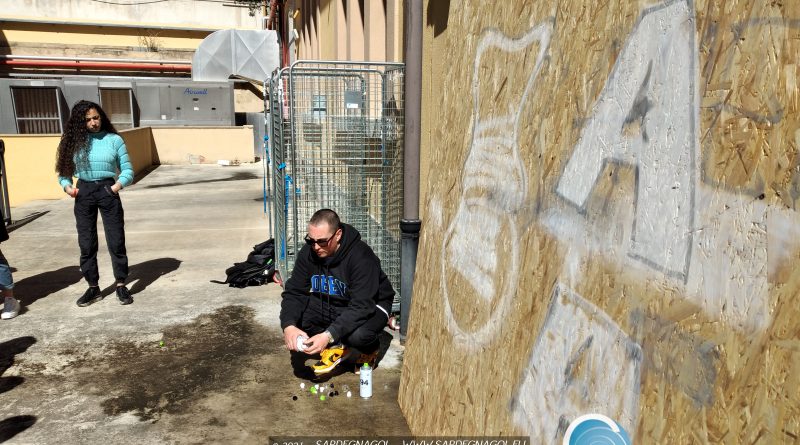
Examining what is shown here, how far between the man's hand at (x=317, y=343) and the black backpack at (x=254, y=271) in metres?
2.72

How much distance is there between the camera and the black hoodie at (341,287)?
407 cm

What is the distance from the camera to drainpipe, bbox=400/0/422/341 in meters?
4.72

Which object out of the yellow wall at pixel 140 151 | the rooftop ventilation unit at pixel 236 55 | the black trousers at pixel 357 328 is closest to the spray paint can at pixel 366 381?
the black trousers at pixel 357 328

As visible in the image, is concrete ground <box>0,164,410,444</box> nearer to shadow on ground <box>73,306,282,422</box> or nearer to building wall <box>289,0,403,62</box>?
shadow on ground <box>73,306,282,422</box>

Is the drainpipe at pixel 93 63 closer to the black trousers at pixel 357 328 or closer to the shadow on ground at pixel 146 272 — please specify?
A: the shadow on ground at pixel 146 272

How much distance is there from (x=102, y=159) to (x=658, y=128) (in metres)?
5.00

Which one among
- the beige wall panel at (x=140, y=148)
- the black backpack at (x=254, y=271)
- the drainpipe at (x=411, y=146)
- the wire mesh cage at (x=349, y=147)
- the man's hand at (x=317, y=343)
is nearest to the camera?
the man's hand at (x=317, y=343)

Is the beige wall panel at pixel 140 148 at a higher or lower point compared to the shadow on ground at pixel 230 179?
higher

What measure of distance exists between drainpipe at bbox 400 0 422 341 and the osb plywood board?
1579 mm

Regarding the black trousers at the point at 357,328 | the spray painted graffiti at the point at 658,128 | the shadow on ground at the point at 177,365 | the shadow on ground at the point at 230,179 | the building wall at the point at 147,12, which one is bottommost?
the shadow on ground at the point at 230,179

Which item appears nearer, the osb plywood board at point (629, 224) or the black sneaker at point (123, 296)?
the osb plywood board at point (629, 224)

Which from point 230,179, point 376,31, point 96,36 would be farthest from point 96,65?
point 376,31

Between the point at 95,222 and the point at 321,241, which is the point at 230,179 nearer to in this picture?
the point at 95,222

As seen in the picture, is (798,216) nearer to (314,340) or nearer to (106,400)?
(314,340)
